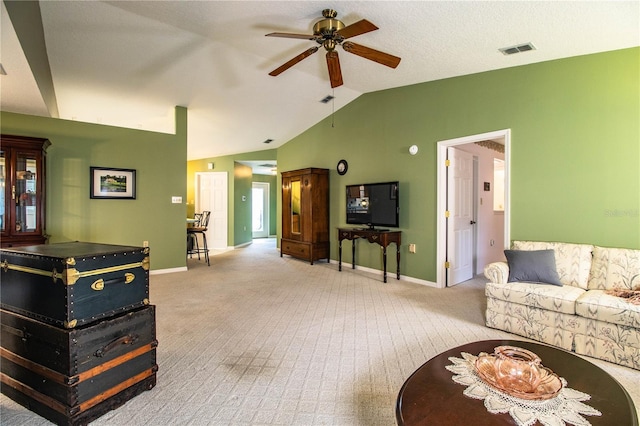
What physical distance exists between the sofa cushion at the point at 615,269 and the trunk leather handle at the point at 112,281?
374 cm

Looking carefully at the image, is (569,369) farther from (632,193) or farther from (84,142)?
(84,142)

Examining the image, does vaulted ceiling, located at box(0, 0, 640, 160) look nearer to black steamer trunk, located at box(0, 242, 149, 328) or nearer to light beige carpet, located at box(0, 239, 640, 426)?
black steamer trunk, located at box(0, 242, 149, 328)

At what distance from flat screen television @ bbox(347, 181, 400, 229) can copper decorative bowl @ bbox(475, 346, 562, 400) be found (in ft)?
11.1

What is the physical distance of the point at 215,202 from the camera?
856 cm

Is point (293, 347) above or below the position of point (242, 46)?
below

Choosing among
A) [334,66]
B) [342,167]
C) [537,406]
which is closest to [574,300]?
[537,406]

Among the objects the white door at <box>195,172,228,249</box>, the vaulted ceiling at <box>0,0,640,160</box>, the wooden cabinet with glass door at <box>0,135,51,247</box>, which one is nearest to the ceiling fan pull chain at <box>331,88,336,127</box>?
the vaulted ceiling at <box>0,0,640,160</box>

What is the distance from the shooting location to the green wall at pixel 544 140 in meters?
2.91

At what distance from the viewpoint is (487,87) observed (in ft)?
12.6

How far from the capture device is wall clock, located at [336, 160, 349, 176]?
594 cm

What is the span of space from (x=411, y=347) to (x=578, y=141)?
8.80 ft

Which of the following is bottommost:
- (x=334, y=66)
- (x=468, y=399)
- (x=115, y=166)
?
(x=468, y=399)

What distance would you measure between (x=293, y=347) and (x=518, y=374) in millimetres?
1623

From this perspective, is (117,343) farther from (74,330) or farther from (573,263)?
(573,263)
